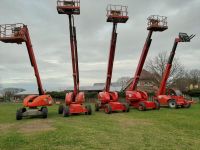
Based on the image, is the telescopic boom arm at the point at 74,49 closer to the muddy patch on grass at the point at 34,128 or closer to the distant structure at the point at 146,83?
the muddy patch on grass at the point at 34,128

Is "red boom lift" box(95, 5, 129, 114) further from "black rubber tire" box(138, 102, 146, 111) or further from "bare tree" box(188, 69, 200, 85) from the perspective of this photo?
"bare tree" box(188, 69, 200, 85)

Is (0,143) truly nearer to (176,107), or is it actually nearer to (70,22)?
(70,22)

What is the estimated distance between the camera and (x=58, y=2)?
2180 centimetres

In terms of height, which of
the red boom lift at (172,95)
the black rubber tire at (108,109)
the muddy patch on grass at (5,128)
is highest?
the red boom lift at (172,95)

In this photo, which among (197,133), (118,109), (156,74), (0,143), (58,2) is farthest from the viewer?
(156,74)

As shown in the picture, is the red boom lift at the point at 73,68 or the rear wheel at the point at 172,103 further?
the rear wheel at the point at 172,103

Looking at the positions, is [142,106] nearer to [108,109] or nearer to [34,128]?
[108,109]

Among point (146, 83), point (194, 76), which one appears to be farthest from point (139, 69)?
point (194, 76)

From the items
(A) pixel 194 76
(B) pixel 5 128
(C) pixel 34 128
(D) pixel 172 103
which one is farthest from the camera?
(A) pixel 194 76

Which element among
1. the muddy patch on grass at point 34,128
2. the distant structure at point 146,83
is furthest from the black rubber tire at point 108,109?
the distant structure at point 146,83

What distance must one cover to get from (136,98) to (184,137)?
568 inches

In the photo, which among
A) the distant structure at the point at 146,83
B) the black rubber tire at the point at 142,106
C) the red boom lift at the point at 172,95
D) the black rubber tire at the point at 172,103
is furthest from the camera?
the distant structure at the point at 146,83

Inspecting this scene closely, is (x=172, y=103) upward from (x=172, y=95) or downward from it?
downward

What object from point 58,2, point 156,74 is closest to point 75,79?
point 58,2
